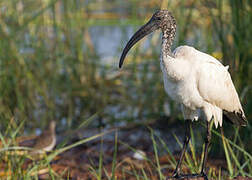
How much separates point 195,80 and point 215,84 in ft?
0.65

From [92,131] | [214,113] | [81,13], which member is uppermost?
[81,13]

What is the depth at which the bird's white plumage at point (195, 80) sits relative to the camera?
3.19m

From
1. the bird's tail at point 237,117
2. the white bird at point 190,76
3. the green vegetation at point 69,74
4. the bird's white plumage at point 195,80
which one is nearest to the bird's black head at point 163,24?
the white bird at point 190,76

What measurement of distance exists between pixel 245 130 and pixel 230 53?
0.67 metres

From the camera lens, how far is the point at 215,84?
11.2ft

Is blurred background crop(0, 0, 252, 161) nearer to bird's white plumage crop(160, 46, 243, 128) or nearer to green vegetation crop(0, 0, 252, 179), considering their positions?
green vegetation crop(0, 0, 252, 179)

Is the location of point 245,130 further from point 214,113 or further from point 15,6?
point 15,6

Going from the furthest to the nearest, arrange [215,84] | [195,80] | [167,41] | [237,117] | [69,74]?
[69,74]
[237,117]
[215,84]
[195,80]
[167,41]

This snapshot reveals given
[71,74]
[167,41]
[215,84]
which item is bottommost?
[71,74]

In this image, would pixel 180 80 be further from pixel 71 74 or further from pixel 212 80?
pixel 71 74

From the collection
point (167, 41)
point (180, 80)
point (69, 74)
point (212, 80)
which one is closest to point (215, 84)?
point (212, 80)

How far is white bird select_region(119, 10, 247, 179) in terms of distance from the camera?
10.4ft

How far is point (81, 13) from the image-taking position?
5785 millimetres

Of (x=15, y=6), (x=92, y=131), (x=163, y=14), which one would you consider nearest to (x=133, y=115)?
(x=92, y=131)
